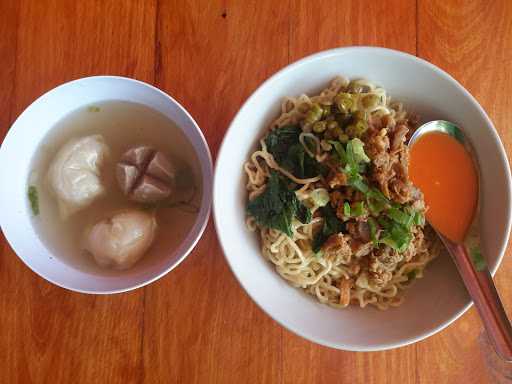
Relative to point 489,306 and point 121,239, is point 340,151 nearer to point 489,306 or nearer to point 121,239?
point 489,306

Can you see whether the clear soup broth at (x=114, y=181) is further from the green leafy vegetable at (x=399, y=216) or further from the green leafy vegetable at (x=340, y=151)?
the green leafy vegetable at (x=399, y=216)

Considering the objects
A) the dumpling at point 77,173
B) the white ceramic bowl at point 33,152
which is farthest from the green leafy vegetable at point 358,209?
the dumpling at point 77,173

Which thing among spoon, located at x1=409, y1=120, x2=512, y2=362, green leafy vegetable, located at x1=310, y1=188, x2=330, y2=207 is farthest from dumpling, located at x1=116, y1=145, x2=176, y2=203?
spoon, located at x1=409, y1=120, x2=512, y2=362

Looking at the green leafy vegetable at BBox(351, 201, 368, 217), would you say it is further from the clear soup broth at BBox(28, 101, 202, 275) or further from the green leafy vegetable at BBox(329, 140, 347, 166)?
the clear soup broth at BBox(28, 101, 202, 275)

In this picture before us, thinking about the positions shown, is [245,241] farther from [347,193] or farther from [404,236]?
[404,236]

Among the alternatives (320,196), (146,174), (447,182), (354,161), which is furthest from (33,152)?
(447,182)

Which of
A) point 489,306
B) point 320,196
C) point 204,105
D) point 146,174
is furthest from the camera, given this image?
point 204,105
